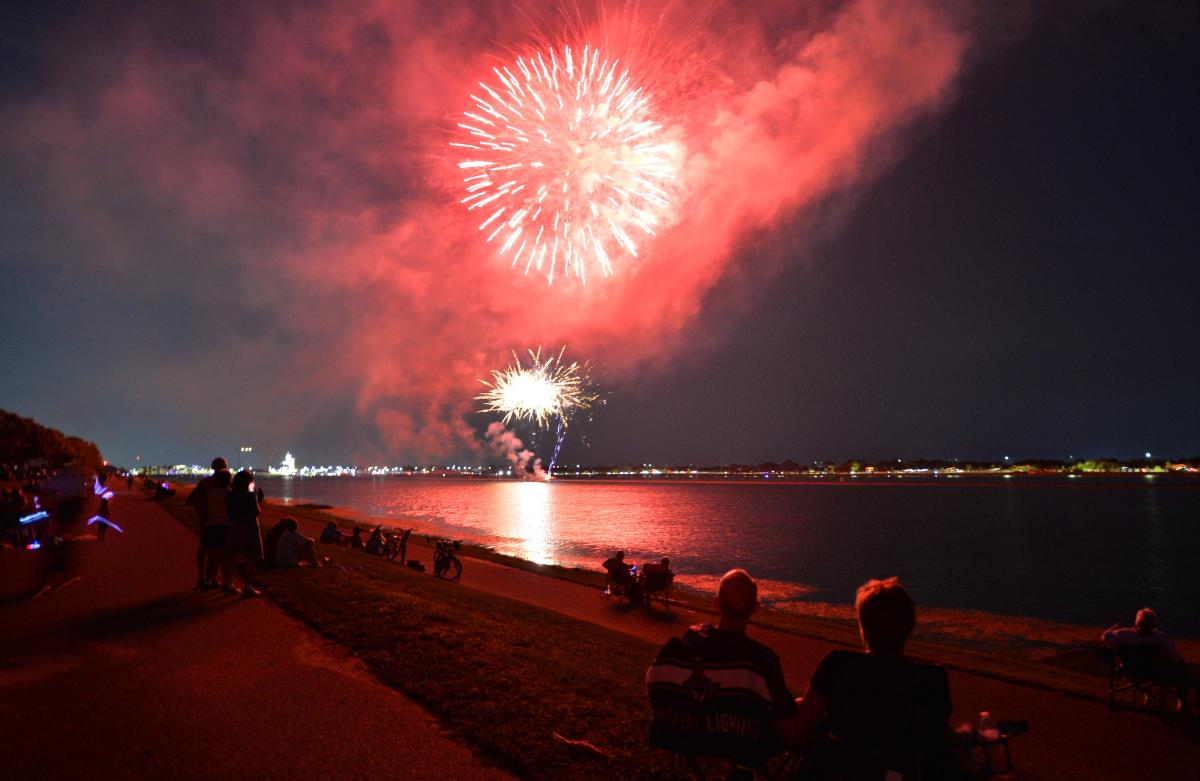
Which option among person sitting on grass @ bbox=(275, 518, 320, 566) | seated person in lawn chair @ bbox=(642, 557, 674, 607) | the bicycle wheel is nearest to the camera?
person sitting on grass @ bbox=(275, 518, 320, 566)

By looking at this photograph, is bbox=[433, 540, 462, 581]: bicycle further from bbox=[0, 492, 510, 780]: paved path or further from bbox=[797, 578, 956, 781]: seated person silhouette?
bbox=[797, 578, 956, 781]: seated person silhouette

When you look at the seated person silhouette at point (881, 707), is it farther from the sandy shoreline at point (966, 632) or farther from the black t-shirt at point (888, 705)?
the sandy shoreline at point (966, 632)

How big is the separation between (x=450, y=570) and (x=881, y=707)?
56.9 feet

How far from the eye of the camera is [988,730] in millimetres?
3570

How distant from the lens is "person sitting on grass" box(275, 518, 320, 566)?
14.0 m

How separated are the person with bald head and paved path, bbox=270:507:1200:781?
479 cm

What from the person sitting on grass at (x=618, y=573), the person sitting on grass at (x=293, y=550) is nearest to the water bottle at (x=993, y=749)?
the person sitting on grass at (x=293, y=550)

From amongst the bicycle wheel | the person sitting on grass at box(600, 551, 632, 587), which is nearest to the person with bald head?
the person sitting on grass at box(600, 551, 632, 587)

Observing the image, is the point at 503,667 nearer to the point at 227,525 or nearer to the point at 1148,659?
the point at 227,525

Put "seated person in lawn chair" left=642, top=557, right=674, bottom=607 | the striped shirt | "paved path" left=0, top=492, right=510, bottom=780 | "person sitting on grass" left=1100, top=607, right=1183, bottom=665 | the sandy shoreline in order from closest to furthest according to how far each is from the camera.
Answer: the striped shirt < "paved path" left=0, top=492, right=510, bottom=780 < "person sitting on grass" left=1100, top=607, right=1183, bottom=665 < the sandy shoreline < "seated person in lawn chair" left=642, top=557, right=674, bottom=607

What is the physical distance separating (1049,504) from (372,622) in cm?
11796

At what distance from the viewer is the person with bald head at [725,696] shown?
342 cm

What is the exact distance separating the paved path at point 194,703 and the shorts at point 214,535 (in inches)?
42.4

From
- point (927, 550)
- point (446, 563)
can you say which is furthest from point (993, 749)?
point (927, 550)
